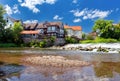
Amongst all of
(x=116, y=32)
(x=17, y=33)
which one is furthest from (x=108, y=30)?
(x=17, y=33)

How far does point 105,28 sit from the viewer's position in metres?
102

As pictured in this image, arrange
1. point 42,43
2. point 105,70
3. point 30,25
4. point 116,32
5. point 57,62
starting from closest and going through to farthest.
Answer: point 105,70
point 57,62
point 42,43
point 116,32
point 30,25

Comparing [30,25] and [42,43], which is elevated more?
[30,25]

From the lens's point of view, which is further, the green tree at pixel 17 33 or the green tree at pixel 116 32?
the green tree at pixel 116 32

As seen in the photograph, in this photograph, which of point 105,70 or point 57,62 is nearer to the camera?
point 105,70

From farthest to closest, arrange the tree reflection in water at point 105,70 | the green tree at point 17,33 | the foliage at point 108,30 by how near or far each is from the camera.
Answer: the foliage at point 108,30 → the green tree at point 17,33 → the tree reflection in water at point 105,70

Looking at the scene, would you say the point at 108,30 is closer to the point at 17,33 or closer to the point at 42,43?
the point at 42,43

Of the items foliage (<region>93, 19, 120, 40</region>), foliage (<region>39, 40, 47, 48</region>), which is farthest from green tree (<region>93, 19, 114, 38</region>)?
foliage (<region>39, 40, 47, 48</region>)

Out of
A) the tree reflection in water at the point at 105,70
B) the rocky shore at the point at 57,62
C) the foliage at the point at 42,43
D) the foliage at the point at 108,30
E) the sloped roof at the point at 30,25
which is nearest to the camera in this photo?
the tree reflection in water at the point at 105,70

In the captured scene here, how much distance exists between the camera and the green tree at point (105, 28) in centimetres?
10225

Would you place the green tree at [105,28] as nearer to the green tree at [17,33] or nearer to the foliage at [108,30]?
the foliage at [108,30]

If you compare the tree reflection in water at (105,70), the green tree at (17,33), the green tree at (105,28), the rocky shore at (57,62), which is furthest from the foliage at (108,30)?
the tree reflection in water at (105,70)

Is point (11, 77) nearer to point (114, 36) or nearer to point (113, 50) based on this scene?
→ point (113, 50)

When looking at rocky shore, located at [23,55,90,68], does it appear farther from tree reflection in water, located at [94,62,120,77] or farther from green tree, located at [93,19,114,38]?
green tree, located at [93,19,114,38]
